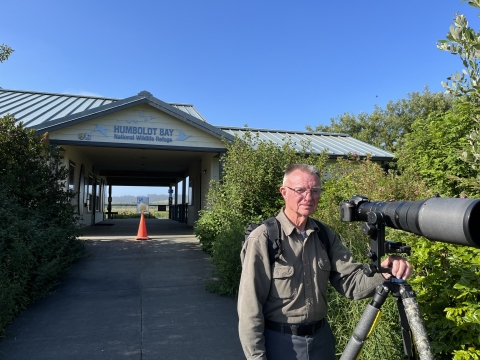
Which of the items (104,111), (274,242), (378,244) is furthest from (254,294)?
(104,111)

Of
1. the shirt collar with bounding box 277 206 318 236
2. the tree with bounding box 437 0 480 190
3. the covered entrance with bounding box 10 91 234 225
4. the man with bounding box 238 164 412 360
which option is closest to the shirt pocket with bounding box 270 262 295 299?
the man with bounding box 238 164 412 360

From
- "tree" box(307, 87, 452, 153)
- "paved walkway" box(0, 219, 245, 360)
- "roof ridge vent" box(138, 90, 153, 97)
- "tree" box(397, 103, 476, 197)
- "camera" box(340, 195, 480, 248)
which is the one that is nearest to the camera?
"camera" box(340, 195, 480, 248)

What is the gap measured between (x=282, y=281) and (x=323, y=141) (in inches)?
536

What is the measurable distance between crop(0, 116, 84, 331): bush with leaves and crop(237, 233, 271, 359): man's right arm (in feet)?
10.7

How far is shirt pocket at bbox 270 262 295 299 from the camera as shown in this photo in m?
1.90

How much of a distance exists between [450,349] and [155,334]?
2905 millimetres

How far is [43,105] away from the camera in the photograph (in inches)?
532

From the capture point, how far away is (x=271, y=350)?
1.89 m

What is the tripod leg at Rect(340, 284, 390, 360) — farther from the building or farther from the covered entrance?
the covered entrance

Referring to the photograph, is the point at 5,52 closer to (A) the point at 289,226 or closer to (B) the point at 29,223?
(B) the point at 29,223

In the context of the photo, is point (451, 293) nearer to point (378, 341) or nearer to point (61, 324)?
point (378, 341)

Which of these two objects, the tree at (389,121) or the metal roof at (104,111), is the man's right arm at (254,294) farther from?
the tree at (389,121)

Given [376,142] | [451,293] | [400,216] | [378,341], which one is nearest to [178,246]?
[378,341]

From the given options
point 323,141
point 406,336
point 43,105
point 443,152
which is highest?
point 43,105
